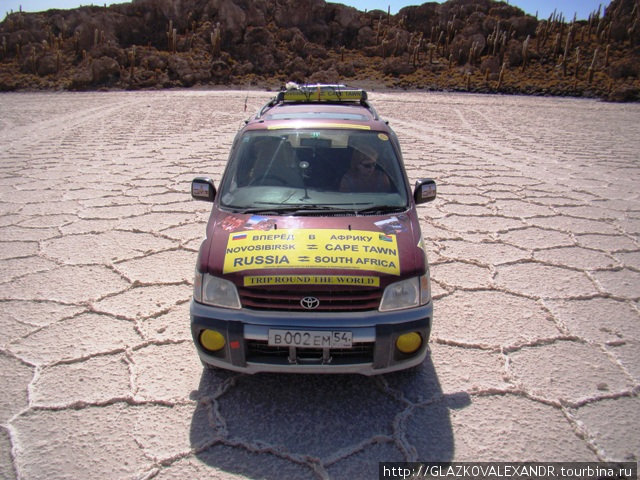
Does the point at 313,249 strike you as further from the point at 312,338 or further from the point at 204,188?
the point at 204,188

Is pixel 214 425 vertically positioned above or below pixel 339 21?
below

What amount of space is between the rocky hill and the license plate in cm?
2326

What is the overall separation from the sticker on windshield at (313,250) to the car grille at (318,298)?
0.12 meters

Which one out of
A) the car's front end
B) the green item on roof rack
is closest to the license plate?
the car's front end

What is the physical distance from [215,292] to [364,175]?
1344 mm

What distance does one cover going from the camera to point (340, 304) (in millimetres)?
2348

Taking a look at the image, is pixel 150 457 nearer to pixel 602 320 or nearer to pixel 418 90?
pixel 602 320

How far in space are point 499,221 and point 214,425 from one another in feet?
13.4

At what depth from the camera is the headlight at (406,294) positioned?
2383mm

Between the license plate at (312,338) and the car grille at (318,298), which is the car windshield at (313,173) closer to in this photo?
the car grille at (318,298)

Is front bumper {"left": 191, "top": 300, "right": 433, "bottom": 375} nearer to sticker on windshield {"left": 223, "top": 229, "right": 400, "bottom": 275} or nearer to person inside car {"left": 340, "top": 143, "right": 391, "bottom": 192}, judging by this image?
sticker on windshield {"left": 223, "top": 229, "right": 400, "bottom": 275}

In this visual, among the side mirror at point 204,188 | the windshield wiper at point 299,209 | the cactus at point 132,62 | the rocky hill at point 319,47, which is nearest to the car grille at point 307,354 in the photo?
the windshield wiper at point 299,209

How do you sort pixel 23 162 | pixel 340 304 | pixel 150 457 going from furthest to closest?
pixel 23 162, pixel 340 304, pixel 150 457

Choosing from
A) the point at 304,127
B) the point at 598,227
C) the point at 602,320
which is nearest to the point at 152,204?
the point at 304,127
